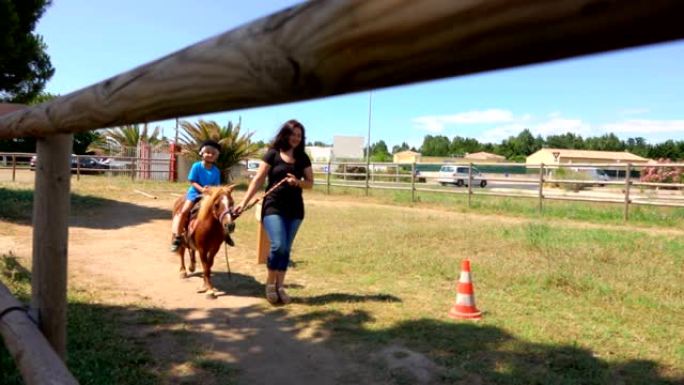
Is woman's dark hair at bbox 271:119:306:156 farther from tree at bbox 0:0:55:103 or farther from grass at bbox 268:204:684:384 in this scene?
tree at bbox 0:0:55:103

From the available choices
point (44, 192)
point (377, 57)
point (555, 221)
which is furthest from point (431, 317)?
point (555, 221)

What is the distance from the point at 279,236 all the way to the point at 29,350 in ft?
11.3

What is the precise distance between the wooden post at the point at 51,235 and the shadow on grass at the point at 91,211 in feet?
29.0

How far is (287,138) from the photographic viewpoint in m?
5.39

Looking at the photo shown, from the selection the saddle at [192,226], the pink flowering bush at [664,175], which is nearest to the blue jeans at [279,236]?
the saddle at [192,226]

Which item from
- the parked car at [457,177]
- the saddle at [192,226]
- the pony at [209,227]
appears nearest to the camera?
the pony at [209,227]

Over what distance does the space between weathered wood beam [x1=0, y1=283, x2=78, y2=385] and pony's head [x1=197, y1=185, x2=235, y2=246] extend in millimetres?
3157

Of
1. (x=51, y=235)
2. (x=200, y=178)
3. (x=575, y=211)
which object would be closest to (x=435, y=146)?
(x=575, y=211)

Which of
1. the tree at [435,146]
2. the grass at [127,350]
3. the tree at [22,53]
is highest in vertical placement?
the tree at [435,146]

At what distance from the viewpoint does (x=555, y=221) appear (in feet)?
41.1

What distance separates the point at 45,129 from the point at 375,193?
1992 centimetres

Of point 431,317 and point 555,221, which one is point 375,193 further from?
point 431,317

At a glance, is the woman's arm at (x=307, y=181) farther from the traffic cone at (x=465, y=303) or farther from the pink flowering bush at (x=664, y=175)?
the pink flowering bush at (x=664, y=175)

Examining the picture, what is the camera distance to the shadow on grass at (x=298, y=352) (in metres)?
3.57
